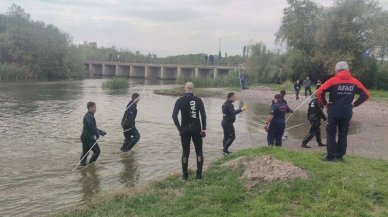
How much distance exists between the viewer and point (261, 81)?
54688 mm

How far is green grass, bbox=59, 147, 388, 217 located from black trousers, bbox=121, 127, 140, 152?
5.41 meters

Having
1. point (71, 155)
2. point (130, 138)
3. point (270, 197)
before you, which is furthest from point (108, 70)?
point (270, 197)

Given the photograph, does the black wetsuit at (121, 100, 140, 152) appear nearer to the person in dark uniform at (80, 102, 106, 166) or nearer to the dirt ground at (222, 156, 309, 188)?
the person in dark uniform at (80, 102, 106, 166)

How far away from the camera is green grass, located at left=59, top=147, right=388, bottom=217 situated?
7.25 m

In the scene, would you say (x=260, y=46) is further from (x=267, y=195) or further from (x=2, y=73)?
(x=267, y=195)

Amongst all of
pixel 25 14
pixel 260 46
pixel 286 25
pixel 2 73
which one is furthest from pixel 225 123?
pixel 25 14

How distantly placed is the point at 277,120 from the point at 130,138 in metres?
5.14

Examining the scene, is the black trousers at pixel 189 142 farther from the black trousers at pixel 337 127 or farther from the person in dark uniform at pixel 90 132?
the person in dark uniform at pixel 90 132

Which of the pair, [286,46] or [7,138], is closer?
[7,138]

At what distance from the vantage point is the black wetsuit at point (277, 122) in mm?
13271

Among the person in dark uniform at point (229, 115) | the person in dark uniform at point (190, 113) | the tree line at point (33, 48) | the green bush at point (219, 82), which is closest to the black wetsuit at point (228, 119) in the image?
the person in dark uniform at point (229, 115)

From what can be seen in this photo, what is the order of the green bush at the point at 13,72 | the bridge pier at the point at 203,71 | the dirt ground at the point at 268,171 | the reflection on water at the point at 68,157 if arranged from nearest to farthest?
the dirt ground at the point at 268,171
the reflection on water at the point at 68,157
the green bush at the point at 13,72
the bridge pier at the point at 203,71

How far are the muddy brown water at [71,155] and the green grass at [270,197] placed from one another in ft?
6.58

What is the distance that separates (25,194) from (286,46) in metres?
47.0
